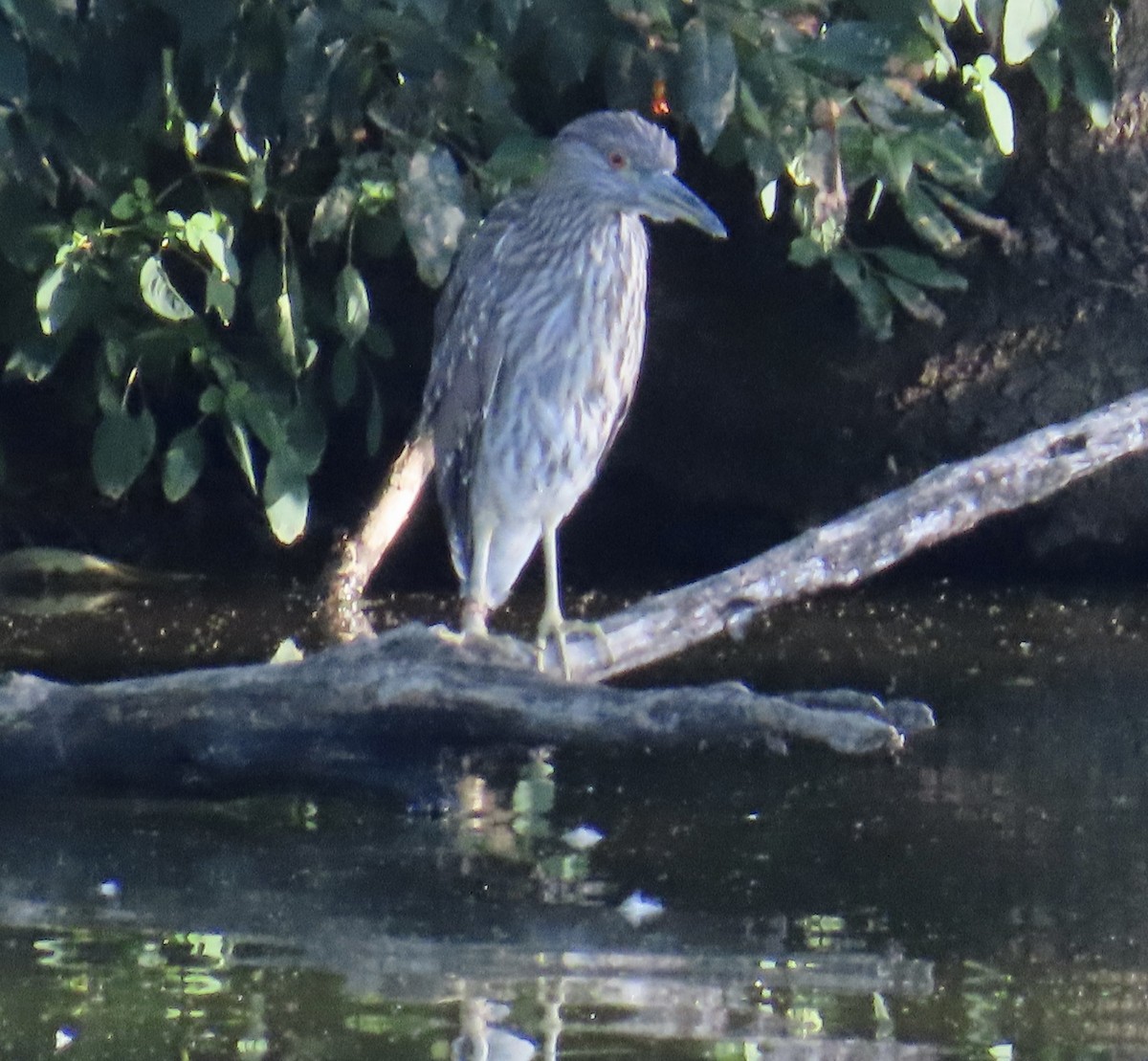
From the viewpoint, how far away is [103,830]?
384 centimetres

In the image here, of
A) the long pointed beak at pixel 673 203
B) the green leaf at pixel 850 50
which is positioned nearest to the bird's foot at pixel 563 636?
the long pointed beak at pixel 673 203

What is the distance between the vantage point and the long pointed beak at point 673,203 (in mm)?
4348

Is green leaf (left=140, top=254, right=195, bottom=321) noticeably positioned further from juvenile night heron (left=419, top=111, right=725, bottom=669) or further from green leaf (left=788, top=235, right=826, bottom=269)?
green leaf (left=788, top=235, right=826, bottom=269)

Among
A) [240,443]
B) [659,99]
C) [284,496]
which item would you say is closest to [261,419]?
[240,443]

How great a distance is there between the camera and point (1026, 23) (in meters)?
4.79

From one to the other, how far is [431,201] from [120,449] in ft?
3.94

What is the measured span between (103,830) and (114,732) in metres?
0.36

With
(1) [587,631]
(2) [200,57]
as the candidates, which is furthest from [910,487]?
(2) [200,57]

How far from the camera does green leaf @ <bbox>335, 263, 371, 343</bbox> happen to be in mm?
5281

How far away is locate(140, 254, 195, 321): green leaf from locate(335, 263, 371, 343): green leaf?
381 millimetres

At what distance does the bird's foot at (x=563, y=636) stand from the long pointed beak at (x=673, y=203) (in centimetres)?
81

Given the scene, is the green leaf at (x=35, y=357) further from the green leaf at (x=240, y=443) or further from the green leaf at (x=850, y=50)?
the green leaf at (x=850, y=50)

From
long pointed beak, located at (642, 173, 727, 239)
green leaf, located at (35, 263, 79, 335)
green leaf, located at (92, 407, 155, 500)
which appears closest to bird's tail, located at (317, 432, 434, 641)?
green leaf, located at (92, 407, 155, 500)

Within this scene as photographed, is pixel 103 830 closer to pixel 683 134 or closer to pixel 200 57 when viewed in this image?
pixel 200 57
